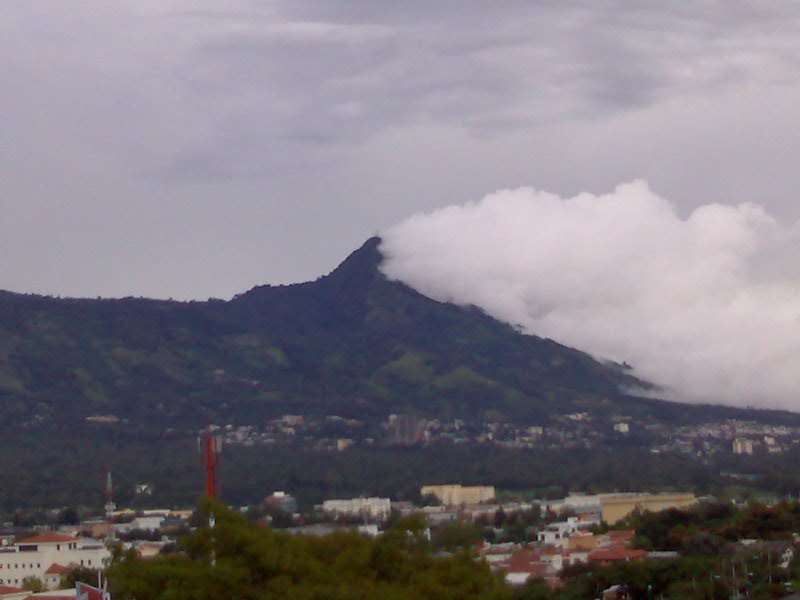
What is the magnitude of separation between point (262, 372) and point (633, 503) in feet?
286

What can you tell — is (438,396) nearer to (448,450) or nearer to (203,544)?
(448,450)

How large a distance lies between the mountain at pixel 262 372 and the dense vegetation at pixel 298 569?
444 ft

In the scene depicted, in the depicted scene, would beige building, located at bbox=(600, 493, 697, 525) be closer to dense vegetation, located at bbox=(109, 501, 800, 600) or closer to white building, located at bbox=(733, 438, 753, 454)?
white building, located at bbox=(733, 438, 753, 454)

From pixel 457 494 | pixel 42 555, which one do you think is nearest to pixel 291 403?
pixel 457 494

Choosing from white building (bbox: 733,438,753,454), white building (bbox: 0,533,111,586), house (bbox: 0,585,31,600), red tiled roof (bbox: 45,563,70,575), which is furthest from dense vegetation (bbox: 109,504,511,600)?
white building (bbox: 733,438,753,454)

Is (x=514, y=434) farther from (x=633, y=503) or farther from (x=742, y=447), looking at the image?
(x=633, y=503)

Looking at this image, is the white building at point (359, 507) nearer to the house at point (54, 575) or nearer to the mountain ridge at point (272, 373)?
the house at point (54, 575)

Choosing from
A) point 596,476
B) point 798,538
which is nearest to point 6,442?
point 596,476

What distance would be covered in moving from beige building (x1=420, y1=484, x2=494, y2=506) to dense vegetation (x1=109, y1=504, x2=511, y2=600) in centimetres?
8661

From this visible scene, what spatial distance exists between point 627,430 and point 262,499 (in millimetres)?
61131

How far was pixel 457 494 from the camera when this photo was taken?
121 meters

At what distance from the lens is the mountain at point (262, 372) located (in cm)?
17188

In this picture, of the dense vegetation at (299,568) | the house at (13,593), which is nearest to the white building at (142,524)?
the house at (13,593)

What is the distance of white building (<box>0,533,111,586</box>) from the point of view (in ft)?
270
